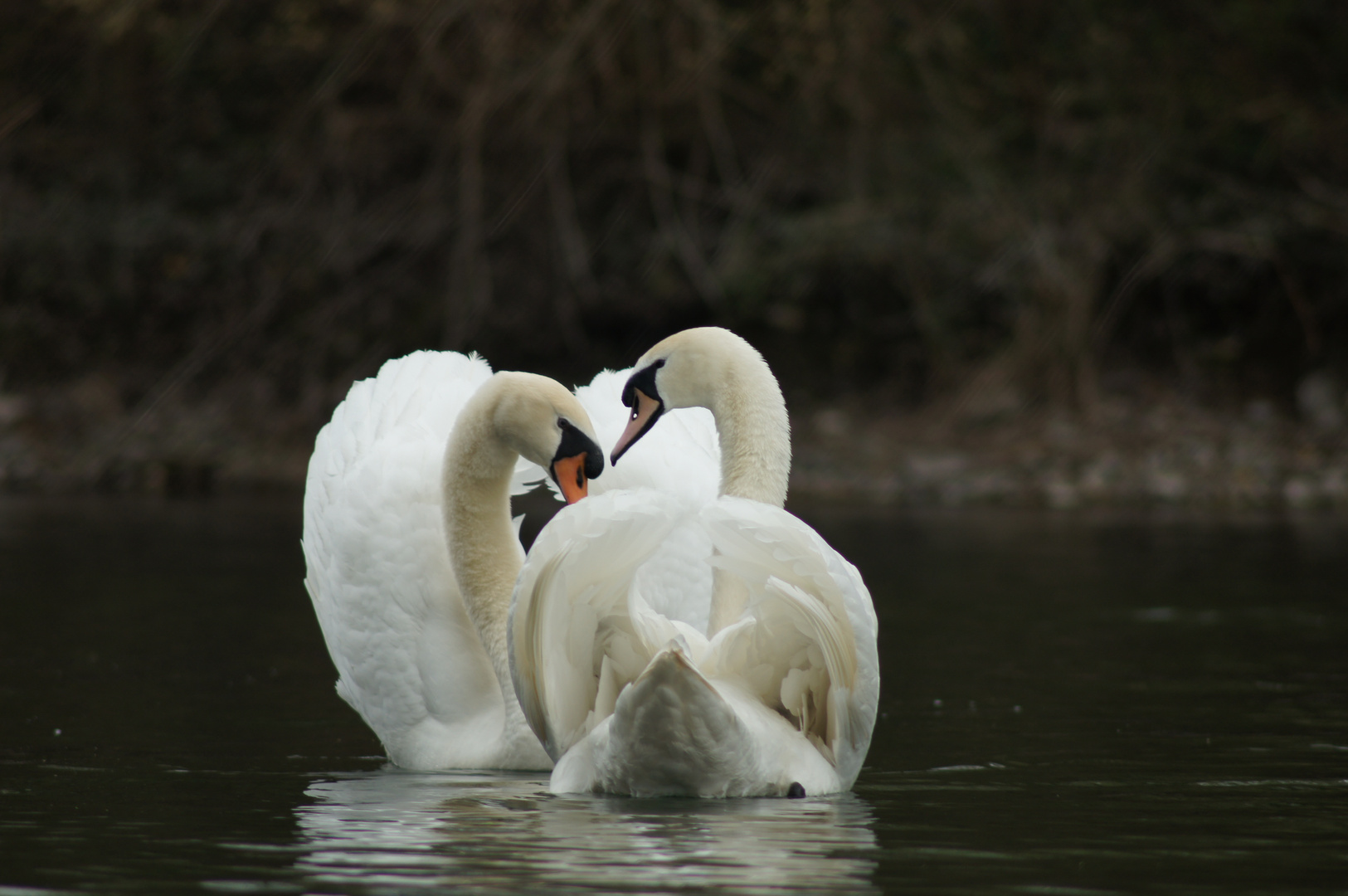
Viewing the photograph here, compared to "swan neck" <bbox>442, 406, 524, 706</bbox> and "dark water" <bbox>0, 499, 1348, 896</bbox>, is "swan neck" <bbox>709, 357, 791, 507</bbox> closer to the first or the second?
"swan neck" <bbox>442, 406, 524, 706</bbox>

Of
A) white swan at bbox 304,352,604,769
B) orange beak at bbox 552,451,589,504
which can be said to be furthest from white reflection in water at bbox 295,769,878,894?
orange beak at bbox 552,451,589,504

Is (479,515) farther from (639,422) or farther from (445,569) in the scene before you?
(639,422)

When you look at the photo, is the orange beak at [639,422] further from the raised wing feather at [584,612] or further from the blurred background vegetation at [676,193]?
the blurred background vegetation at [676,193]

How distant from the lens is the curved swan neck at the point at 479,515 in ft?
19.0

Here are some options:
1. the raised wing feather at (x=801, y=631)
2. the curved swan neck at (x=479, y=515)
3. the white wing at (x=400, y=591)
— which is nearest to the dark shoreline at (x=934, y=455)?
the white wing at (x=400, y=591)

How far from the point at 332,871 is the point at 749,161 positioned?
655 inches

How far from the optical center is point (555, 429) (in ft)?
18.7

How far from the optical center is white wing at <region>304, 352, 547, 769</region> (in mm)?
5793

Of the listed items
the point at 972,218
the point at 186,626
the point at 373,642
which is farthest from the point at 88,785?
the point at 972,218

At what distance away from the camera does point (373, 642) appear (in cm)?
599

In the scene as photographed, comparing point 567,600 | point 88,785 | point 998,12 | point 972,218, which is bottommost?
point 88,785

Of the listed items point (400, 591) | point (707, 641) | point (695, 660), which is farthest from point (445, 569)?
point (695, 660)

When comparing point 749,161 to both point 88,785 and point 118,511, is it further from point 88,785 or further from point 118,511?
point 88,785

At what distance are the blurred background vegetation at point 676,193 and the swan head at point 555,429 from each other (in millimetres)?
11193
